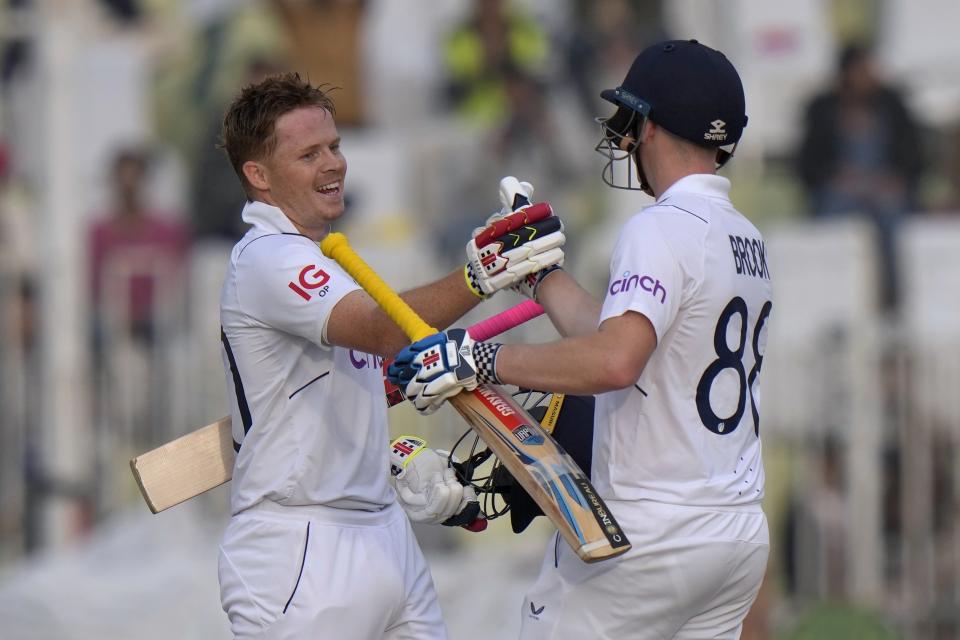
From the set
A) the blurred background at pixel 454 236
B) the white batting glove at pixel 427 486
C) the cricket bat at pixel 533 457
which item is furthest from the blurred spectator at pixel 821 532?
the cricket bat at pixel 533 457

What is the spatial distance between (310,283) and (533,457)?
27.7 inches

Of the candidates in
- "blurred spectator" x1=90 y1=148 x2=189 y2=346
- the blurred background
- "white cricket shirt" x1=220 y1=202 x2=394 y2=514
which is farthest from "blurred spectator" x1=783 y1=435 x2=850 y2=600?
"white cricket shirt" x1=220 y1=202 x2=394 y2=514

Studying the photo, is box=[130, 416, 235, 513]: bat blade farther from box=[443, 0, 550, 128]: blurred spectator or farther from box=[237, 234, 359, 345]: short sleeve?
box=[443, 0, 550, 128]: blurred spectator

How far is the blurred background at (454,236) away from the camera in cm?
854

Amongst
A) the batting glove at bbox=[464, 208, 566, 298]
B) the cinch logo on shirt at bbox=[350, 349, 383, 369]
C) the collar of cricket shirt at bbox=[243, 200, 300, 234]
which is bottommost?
the cinch logo on shirt at bbox=[350, 349, 383, 369]

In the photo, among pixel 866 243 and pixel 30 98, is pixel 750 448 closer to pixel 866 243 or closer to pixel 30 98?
pixel 866 243

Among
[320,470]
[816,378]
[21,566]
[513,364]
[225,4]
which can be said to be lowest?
[21,566]

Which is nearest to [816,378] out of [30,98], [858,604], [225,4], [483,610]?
[858,604]

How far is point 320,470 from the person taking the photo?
13.2ft

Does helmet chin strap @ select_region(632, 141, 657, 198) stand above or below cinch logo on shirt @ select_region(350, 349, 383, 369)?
above

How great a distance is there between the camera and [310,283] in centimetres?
A: 392

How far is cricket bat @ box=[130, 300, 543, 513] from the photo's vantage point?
14.0ft

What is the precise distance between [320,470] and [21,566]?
691 cm

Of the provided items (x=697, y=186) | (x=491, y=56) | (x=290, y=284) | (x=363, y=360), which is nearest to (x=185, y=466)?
(x=363, y=360)
